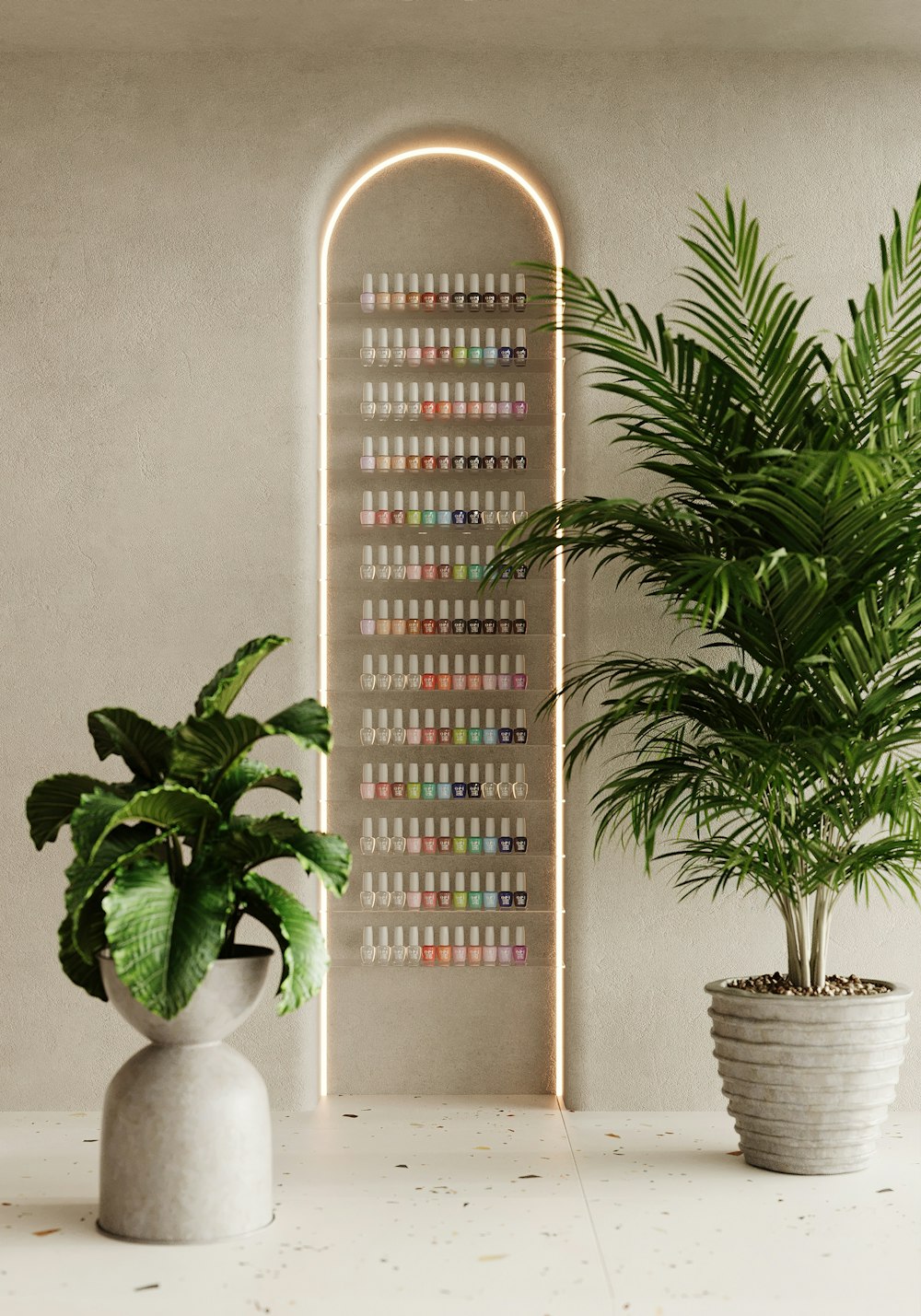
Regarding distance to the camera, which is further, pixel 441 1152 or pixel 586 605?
pixel 586 605

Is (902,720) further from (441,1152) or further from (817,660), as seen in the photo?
(441,1152)

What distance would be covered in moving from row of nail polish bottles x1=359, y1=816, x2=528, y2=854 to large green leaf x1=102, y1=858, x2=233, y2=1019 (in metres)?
1.43

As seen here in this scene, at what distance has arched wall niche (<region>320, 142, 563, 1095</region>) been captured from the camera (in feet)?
14.6

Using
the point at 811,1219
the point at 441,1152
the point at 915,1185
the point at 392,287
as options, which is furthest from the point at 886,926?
the point at 392,287

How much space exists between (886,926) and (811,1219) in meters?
1.36

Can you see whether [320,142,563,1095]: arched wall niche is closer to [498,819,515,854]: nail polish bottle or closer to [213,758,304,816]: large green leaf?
[498,819,515,854]: nail polish bottle

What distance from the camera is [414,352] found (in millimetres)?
4484

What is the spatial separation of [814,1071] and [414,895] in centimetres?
148

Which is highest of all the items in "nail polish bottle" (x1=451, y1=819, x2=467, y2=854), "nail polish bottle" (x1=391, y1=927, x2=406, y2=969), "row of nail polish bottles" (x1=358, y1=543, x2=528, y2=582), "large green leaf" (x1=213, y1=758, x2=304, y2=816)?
"row of nail polish bottles" (x1=358, y1=543, x2=528, y2=582)

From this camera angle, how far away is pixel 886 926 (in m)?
4.32

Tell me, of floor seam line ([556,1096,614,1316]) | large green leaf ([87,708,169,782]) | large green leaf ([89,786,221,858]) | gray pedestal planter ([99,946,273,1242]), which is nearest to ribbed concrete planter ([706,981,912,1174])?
floor seam line ([556,1096,614,1316])

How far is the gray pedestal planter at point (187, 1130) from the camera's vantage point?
3029 mm

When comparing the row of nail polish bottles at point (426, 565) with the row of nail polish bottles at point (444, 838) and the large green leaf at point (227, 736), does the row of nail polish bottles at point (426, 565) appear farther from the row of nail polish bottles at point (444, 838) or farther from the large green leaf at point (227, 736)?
the large green leaf at point (227, 736)

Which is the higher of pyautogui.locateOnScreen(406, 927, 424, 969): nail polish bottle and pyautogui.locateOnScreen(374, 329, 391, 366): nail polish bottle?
pyautogui.locateOnScreen(374, 329, 391, 366): nail polish bottle
